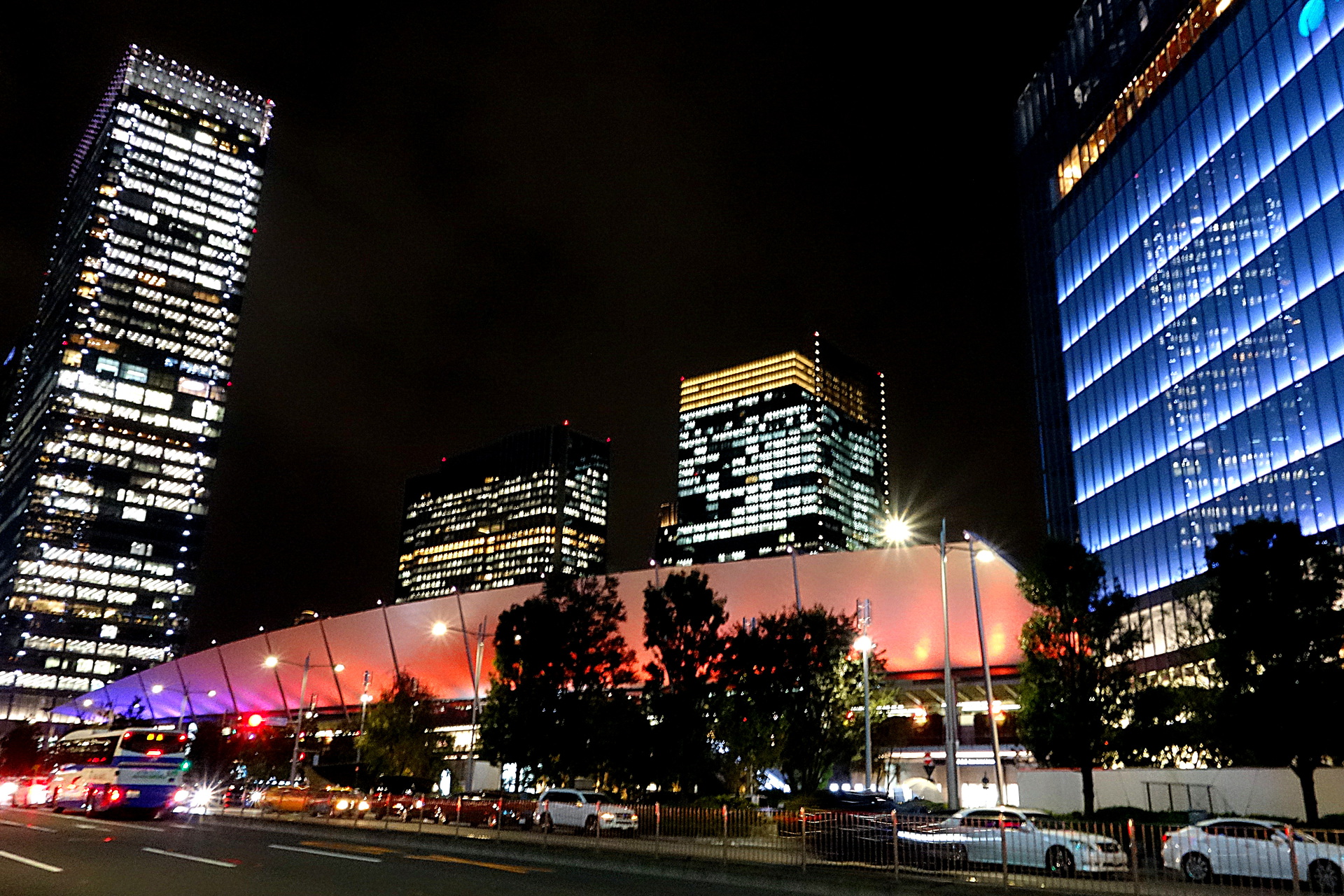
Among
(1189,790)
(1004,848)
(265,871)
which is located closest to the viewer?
(1004,848)

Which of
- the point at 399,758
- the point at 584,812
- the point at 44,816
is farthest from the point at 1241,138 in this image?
the point at 44,816

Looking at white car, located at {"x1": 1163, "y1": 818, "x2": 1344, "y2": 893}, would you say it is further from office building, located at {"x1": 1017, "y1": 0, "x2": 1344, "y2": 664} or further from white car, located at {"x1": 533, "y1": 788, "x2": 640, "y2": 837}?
office building, located at {"x1": 1017, "y1": 0, "x2": 1344, "y2": 664}

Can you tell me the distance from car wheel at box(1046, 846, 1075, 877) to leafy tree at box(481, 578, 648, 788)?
2481cm

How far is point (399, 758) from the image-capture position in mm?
68875

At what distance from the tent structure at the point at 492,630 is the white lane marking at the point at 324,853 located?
21.9 meters

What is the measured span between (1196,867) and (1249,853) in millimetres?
2044

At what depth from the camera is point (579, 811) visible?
36688mm

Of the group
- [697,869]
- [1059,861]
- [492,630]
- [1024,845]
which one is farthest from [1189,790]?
[492,630]

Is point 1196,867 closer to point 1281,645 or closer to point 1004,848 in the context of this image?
point 1004,848

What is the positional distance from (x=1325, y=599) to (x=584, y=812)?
25.0 metres

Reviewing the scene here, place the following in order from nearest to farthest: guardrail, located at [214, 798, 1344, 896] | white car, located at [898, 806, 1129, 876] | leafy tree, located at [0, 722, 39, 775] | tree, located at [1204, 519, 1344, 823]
A: guardrail, located at [214, 798, 1344, 896], white car, located at [898, 806, 1129, 876], tree, located at [1204, 519, 1344, 823], leafy tree, located at [0, 722, 39, 775]

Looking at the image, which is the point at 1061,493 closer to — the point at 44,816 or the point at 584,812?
the point at 584,812

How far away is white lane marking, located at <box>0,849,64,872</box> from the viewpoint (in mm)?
18156

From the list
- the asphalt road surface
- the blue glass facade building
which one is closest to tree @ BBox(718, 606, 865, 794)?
the asphalt road surface
